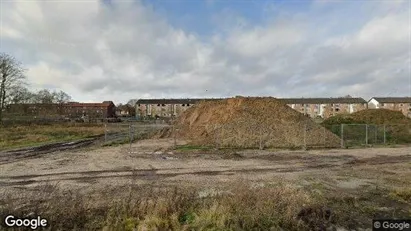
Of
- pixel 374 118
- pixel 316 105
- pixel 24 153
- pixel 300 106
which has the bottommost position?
pixel 24 153

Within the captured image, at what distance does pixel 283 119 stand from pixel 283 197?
67.6 feet

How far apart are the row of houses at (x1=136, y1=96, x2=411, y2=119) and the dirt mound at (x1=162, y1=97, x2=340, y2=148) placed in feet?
286

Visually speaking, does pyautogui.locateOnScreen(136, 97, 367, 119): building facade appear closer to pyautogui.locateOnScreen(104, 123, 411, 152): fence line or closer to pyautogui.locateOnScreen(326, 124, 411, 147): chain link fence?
pyautogui.locateOnScreen(326, 124, 411, 147): chain link fence

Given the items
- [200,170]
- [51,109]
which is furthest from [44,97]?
[200,170]

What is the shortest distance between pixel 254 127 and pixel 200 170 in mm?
12669

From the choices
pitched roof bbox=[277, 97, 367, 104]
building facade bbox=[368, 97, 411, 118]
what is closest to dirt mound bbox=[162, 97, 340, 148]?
pitched roof bbox=[277, 97, 367, 104]

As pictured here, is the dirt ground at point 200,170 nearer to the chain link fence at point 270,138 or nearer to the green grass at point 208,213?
the green grass at point 208,213

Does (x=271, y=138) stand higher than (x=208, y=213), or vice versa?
(x=271, y=138)

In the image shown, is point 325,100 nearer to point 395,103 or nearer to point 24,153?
point 395,103

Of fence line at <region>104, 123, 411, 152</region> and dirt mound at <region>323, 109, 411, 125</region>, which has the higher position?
dirt mound at <region>323, 109, 411, 125</region>
